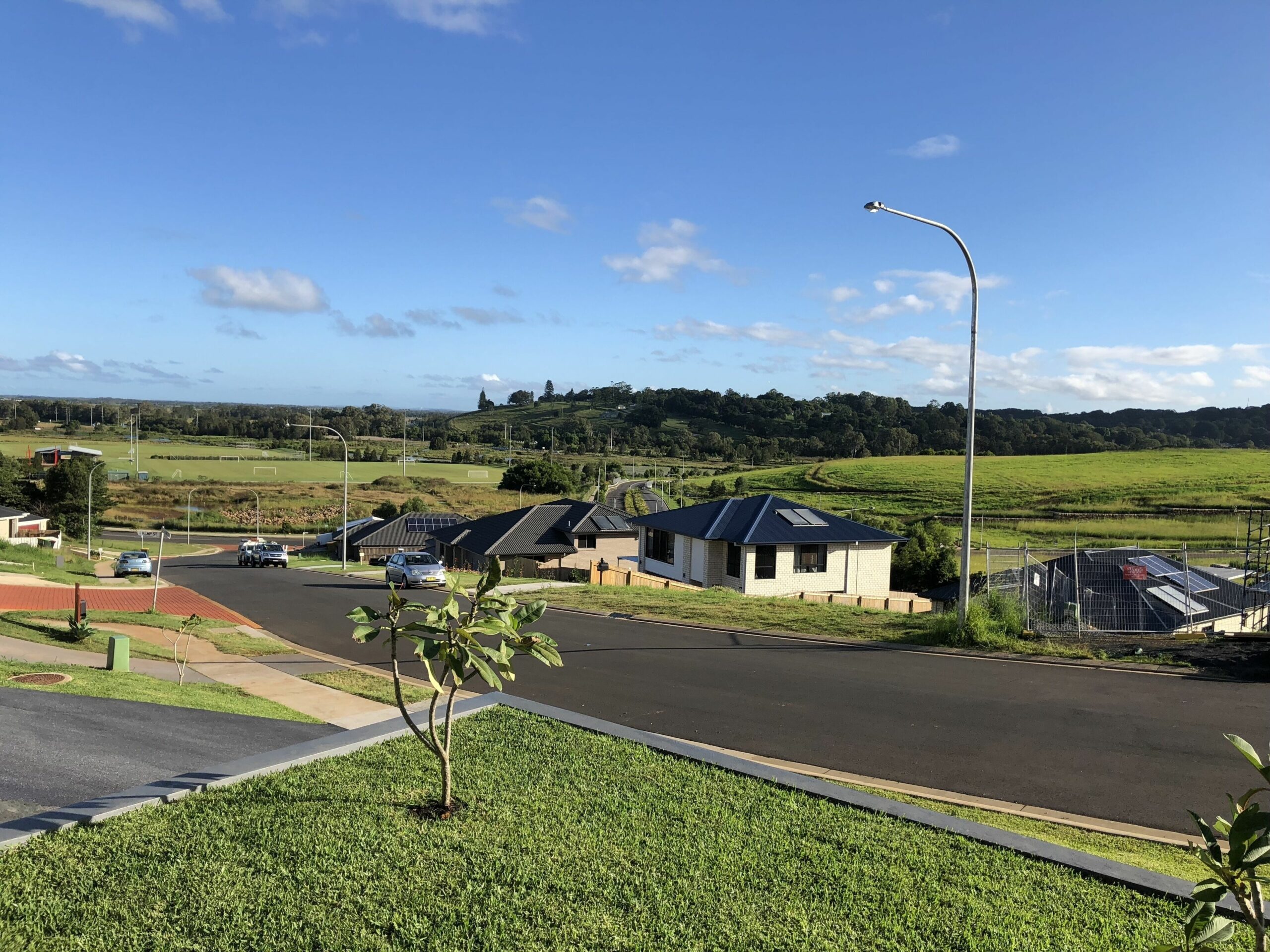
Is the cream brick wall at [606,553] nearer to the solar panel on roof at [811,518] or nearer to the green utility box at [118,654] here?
the solar panel on roof at [811,518]

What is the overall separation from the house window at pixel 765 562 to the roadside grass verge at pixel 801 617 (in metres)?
6.41

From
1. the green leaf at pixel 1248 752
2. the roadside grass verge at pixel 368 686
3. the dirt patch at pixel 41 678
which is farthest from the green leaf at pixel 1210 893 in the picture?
the dirt patch at pixel 41 678

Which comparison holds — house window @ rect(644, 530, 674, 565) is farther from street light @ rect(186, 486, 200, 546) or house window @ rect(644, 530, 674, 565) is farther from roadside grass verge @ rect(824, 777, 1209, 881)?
street light @ rect(186, 486, 200, 546)

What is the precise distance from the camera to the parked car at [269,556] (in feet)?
150

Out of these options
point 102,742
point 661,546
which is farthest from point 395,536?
point 102,742

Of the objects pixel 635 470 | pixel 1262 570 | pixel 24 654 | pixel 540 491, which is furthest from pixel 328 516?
pixel 1262 570

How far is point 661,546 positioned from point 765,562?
7.02m

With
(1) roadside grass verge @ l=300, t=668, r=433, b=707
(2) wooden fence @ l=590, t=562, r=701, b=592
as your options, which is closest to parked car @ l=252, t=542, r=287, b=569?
(2) wooden fence @ l=590, t=562, r=701, b=592

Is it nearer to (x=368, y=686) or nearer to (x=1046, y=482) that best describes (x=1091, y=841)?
(x=368, y=686)

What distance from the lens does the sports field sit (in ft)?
405

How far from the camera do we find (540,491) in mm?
101688

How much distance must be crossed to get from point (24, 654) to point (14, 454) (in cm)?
12969

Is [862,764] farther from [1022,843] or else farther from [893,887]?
[893,887]

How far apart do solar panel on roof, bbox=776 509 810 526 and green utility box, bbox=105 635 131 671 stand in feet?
84.5
